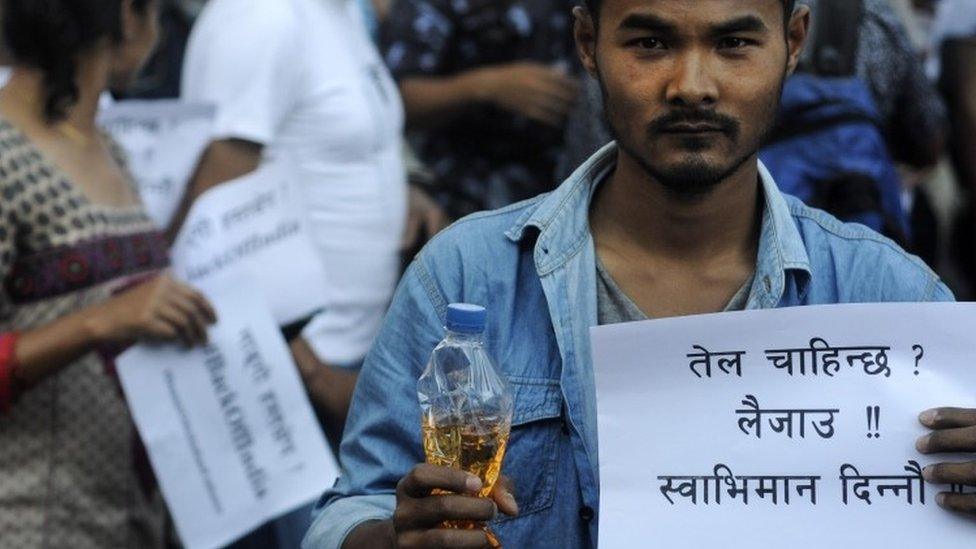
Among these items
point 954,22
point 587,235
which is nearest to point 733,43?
point 587,235

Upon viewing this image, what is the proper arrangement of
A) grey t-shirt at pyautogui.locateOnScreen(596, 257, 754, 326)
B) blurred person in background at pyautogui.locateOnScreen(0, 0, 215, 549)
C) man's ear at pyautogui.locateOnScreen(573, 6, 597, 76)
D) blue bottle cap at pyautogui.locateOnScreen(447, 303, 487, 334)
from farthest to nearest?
blurred person in background at pyautogui.locateOnScreen(0, 0, 215, 549), man's ear at pyautogui.locateOnScreen(573, 6, 597, 76), grey t-shirt at pyautogui.locateOnScreen(596, 257, 754, 326), blue bottle cap at pyautogui.locateOnScreen(447, 303, 487, 334)

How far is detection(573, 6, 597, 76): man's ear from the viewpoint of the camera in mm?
2693

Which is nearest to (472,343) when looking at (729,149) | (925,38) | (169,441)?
(729,149)

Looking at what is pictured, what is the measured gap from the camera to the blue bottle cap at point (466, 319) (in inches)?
91.4

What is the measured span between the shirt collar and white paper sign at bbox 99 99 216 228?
1.98m

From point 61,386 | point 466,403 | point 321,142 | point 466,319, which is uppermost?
point 321,142

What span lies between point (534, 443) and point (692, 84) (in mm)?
537

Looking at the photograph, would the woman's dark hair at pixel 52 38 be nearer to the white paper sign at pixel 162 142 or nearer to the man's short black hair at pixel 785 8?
the white paper sign at pixel 162 142

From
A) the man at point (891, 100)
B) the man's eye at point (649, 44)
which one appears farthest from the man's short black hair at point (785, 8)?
the man at point (891, 100)

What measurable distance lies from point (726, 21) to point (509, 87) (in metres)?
2.77

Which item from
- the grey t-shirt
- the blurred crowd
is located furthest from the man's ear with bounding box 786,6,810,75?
the blurred crowd

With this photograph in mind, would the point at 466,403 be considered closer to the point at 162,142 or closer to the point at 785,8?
the point at 785,8

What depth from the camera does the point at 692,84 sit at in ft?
8.07

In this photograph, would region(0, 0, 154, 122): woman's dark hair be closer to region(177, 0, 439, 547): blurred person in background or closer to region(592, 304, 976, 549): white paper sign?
region(177, 0, 439, 547): blurred person in background
